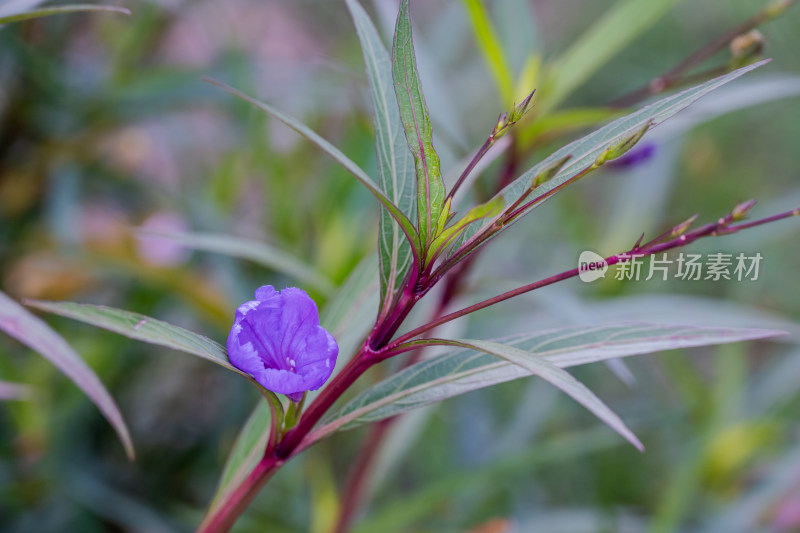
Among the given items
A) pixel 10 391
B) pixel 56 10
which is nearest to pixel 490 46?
pixel 56 10

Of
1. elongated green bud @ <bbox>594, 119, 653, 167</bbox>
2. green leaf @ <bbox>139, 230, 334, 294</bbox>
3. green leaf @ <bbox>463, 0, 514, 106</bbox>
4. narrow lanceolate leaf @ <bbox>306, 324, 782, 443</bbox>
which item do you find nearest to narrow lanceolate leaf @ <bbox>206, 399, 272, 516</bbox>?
narrow lanceolate leaf @ <bbox>306, 324, 782, 443</bbox>

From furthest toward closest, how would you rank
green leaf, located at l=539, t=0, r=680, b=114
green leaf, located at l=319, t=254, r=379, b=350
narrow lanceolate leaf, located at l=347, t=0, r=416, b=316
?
green leaf, located at l=539, t=0, r=680, b=114 < green leaf, located at l=319, t=254, r=379, b=350 < narrow lanceolate leaf, located at l=347, t=0, r=416, b=316

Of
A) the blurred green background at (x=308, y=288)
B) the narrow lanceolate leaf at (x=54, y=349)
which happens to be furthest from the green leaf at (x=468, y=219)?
the blurred green background at (x=308, y=288)

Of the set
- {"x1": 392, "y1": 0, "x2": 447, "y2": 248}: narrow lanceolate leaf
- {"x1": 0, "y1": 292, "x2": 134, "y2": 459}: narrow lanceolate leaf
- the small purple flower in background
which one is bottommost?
{"x1": 0, "y1": 292, "x2": 134, "y2": 459}: narrow lanceolate leaf

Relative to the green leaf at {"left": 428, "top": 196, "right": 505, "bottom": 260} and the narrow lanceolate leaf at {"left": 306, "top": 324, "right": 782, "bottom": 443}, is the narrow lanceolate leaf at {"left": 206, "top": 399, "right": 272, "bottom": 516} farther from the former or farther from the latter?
the green leaf at {"left": 428, "top": 196, "right": 505, "bottom": 260}

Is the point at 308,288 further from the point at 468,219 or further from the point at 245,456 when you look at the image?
the point at 468,219

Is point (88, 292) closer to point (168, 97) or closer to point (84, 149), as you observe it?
point (84, 149)

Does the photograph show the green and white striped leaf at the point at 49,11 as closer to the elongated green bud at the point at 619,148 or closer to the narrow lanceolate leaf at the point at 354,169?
the narrow lanceolate leaf at the point at 354,169
